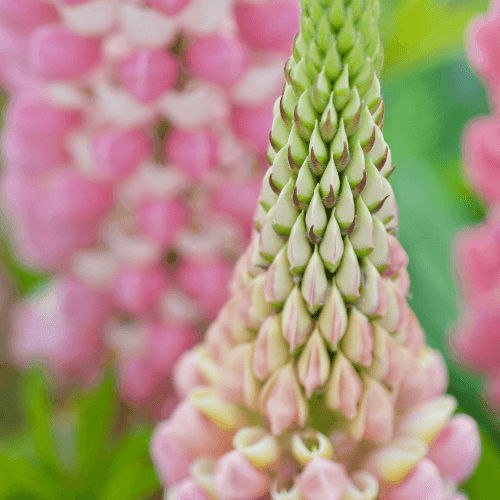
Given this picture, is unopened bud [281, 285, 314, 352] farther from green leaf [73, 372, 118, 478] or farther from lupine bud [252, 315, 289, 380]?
green leaf [73, 372, 118, 478]

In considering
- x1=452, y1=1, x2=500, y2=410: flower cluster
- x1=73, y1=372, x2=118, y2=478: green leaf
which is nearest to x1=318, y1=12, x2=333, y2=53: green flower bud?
x1=452, y1=1, x2=500, y2=410: flower cluster

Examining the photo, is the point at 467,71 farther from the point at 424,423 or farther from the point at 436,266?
the point at 424,423

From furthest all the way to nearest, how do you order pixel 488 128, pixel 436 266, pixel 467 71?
pixel 467 71 < pixel 436 266 < pixel 488 128

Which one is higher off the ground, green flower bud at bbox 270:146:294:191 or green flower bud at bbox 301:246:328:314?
green flower bud at bbox 270:146:294:191

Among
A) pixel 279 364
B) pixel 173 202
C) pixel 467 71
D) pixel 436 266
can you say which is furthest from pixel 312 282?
pixel 467 71

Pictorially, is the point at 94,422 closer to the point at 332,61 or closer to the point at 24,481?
the point at 24,481

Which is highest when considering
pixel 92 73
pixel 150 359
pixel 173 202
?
pixel 92 73

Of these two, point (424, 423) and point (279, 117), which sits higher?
A: point (279, 117)
